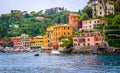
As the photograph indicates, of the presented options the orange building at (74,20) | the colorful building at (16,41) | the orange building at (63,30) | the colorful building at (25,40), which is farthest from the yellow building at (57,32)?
the colorful building at (16,41)

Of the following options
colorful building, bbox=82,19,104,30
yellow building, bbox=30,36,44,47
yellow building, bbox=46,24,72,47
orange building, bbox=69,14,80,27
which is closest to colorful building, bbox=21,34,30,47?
yellow building, bbox=30,36,44,47

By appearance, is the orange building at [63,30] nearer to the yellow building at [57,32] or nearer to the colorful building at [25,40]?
the yellow building at [57,32]

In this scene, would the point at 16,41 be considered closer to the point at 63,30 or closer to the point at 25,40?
the point at 25,40

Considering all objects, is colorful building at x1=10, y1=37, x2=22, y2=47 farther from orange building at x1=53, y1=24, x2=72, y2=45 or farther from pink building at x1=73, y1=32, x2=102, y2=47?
pink building at x1=73, y1=32, x2=102, y2=47

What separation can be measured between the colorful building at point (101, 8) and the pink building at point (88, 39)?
9687 millimetres

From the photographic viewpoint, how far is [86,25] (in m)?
125

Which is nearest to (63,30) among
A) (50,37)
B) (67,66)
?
(50,37)

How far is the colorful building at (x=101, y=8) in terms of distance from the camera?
12046cm

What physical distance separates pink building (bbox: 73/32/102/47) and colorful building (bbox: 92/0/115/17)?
9.69 meters

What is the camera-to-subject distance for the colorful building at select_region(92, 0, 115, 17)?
120456mm

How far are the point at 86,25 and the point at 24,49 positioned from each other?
49663 mm

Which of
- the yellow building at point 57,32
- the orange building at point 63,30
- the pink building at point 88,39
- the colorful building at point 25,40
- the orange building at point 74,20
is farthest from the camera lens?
the colorful building at point 25,40

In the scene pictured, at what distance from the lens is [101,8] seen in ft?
406

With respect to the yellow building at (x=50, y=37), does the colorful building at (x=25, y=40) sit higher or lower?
lower
